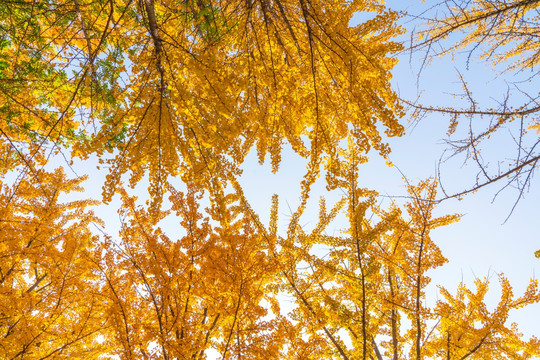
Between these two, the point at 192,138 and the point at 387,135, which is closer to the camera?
the point at 192,138

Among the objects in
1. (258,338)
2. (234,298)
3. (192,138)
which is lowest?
(258,338)

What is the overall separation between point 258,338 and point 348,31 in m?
4.02

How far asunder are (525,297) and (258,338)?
4.38 meters

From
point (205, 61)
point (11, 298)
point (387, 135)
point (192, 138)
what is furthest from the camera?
point (11, 298)

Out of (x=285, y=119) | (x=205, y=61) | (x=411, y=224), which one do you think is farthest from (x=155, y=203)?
(x=411, y=224)

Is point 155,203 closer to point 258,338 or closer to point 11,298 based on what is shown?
point 258,338

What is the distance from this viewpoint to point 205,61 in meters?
2.35

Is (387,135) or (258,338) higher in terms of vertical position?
(387,135)

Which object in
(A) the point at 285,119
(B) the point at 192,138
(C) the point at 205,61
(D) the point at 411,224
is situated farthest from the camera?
(D) the point at 411,224

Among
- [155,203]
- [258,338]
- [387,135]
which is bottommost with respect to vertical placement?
[258,338]

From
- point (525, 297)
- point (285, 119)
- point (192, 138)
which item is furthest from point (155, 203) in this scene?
point (525, 297)

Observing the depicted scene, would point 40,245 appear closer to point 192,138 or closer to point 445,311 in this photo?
point 192,138

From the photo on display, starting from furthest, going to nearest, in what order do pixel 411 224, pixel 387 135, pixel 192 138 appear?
pixel 411 224
pixel 387 135
pixel 192 138

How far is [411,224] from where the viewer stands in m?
4.93
